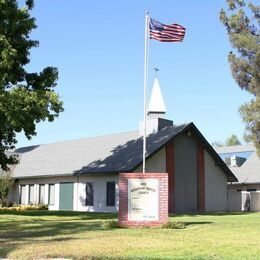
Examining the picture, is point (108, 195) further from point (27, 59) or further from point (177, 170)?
point (27, 59)

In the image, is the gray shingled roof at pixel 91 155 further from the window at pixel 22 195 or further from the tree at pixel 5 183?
the window at pixel 22 195

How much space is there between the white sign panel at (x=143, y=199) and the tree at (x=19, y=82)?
676cm

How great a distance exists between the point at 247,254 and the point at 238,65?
18.8m

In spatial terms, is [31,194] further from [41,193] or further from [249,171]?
[249,171]

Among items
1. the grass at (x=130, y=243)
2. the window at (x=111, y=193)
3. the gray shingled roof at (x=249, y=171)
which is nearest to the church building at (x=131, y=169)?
the window at (x=111, y=193)

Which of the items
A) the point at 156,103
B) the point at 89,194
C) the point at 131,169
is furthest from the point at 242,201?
the point at 131,169

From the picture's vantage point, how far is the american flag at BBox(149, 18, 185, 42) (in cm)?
2469

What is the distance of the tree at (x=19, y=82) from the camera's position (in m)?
25.3

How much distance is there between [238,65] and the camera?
30094 millimetres

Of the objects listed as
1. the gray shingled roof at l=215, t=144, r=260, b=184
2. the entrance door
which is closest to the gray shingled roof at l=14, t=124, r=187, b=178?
the entrance door

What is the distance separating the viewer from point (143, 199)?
21391 mm

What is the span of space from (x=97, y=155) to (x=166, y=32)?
17971 millimetres

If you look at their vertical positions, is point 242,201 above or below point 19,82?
below

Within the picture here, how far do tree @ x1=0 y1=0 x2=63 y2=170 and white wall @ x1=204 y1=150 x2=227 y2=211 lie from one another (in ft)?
55.9
